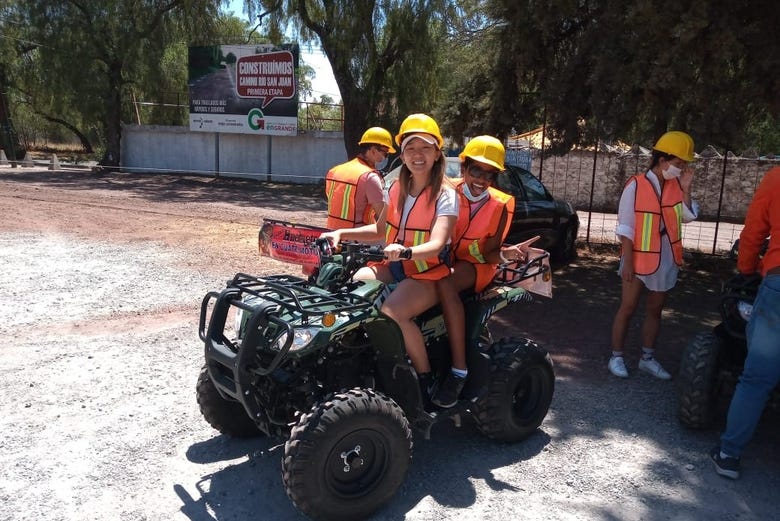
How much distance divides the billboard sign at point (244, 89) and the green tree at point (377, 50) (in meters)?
2.05

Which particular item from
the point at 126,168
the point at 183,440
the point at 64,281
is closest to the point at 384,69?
the point at 126,168

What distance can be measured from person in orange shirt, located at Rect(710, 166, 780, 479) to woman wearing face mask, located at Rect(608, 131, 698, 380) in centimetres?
113

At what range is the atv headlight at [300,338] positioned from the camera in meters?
3.19

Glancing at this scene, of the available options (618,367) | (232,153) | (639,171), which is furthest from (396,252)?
(232,153)

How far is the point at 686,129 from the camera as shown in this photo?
7.05m

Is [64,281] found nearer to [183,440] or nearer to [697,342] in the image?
[183,440]

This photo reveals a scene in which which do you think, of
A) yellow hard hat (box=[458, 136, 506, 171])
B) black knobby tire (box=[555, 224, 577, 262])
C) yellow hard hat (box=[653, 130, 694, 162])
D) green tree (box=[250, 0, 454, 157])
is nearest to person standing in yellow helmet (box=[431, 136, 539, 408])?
yellow hard hat (box=[458, 136, 506, 171])

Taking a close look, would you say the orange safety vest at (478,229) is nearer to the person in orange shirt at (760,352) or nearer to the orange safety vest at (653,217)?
the person in orange shirt at (760,352)

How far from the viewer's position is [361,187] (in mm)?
5426

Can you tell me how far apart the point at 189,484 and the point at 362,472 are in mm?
1056

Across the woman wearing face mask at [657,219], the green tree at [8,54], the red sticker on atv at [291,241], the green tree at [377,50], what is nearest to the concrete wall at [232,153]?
the green tree at [377,50]

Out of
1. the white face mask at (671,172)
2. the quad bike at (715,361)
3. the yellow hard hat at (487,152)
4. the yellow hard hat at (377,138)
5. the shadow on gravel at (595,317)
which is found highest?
the yellow hard hat at (377,138)

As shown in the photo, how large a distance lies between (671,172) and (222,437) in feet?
12.6

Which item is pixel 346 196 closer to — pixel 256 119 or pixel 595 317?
pixel 595 317
